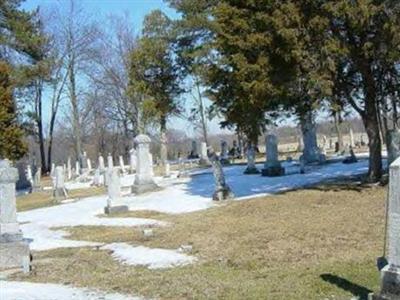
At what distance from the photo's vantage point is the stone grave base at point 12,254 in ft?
37.1

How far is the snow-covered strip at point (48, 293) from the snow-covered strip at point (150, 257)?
1.74 meters

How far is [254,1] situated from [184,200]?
6.69 meters

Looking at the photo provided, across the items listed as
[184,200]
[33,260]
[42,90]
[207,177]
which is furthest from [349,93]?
[42,90]

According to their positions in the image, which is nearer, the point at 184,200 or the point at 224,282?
the point at 224,282

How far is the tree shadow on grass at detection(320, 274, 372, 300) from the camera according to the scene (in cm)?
692

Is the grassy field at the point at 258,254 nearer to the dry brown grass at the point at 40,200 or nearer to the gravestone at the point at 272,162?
the gravestone at the point at 272,162

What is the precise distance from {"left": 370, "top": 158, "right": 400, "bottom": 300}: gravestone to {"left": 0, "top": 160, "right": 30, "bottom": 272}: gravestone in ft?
21.1

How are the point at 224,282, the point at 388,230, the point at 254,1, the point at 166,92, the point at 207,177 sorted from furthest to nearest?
the point at 166,92, the point at 207,177, the point at 254,1, the point at 224,282, the point at 388,230

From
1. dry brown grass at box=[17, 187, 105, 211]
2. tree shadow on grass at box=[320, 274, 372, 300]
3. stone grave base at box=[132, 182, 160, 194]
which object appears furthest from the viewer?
dry brown grass at box=[17, 187, 105, 211]

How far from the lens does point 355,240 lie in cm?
1054

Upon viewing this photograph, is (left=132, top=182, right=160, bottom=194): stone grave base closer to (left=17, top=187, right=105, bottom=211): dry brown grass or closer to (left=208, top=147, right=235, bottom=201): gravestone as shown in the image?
(left=17, top=187, right=105, bottom=211): dry brown grass

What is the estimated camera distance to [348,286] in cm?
732

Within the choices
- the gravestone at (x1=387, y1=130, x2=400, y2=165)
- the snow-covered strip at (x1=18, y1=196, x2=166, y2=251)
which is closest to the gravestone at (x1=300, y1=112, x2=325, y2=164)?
the snow-covered strip at (x1=18, y1=196, x2=166, y2=251)

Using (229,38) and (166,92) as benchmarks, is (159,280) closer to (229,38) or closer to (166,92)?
(229,38)
